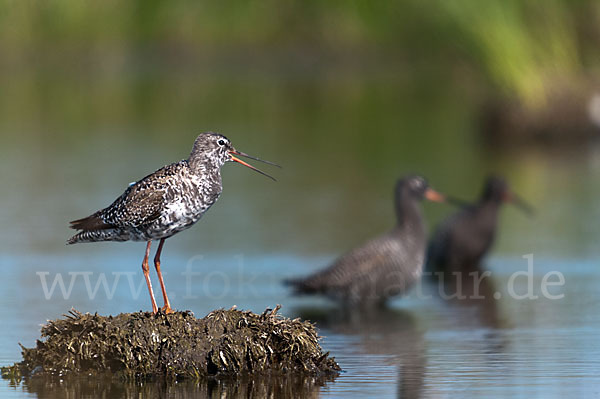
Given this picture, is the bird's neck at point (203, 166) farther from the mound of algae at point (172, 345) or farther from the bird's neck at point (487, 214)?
the bird's neck at point (487, 214)

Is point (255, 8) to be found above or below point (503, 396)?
above

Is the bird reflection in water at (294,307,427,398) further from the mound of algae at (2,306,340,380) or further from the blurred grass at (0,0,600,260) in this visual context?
the blurred grass at (0,0,600,260)

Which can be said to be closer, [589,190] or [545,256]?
[545,256]

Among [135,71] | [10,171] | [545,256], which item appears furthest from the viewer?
[135,71]

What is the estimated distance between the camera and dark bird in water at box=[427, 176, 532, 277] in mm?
13016

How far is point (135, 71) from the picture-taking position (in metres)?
37.2

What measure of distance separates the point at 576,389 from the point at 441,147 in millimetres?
15569

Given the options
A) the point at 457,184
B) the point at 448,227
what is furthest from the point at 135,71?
the point at 448,227

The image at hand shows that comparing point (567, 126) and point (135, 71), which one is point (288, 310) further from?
point (135, 71)

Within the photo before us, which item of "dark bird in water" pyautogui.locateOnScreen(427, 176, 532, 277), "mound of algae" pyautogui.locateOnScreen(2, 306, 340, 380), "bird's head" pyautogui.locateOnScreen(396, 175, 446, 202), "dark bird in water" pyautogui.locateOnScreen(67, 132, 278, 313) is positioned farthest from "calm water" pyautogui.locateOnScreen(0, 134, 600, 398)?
"dark bird in water" pyautogui.locateOnScreen(67, 132, 278, 313)

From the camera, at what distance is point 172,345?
25.5 feet

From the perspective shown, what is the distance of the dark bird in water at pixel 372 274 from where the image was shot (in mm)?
11250

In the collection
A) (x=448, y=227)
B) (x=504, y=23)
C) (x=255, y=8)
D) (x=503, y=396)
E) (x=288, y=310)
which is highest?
(x=255, y=8)

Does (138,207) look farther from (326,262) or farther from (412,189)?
(326,262)
